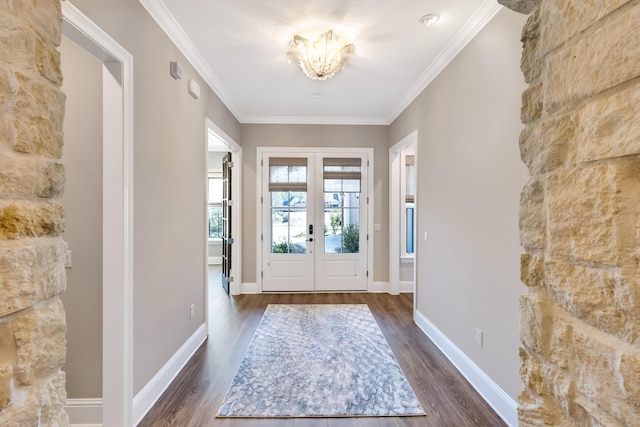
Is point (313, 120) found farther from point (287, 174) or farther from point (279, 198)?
point (279, 198)

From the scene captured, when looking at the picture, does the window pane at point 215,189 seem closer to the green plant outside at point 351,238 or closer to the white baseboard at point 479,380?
the green plant outside at point 351,238

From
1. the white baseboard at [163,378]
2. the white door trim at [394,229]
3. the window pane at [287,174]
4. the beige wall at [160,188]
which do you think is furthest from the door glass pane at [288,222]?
→ the white baseboard at [163,378]

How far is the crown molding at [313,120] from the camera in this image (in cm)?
449

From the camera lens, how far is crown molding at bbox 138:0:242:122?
2.00 metres

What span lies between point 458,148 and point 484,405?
1.96m

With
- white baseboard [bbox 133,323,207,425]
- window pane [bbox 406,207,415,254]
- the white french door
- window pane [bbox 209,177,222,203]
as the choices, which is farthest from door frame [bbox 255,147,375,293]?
window pane [bbox 209,177,222,203]

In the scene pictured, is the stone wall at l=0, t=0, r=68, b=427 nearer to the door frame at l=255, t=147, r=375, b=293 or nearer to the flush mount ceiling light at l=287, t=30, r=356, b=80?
the flush mount ceiling light at l=287, t=30, r=356, b=80

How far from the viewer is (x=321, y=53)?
2.43 meters

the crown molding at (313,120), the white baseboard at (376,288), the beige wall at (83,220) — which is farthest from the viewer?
the white baseboard at (376,288)

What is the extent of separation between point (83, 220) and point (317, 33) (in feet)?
7.15

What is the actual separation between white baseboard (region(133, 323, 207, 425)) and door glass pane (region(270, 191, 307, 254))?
200 cm

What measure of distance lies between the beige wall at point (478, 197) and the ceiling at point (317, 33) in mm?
226

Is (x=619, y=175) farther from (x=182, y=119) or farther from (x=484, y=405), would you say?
(x=182, y=119)

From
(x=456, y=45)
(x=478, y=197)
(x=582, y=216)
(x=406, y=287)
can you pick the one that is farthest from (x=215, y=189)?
(x=582, y=216)
